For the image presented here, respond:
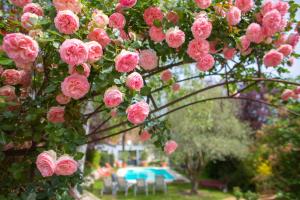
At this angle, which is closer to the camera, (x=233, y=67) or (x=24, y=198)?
(x=24, y=198)

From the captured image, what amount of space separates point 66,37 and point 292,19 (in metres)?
1.80

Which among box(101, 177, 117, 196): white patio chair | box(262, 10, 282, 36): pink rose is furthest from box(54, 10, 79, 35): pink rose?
box(101, 177, 117, 196): white patio chair

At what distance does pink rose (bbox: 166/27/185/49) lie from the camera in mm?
2117

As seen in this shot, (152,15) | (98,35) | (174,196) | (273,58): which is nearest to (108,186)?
(174,196)

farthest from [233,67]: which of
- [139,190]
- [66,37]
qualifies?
[139,190]

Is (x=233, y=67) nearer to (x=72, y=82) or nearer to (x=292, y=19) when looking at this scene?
(x=292, y=19)

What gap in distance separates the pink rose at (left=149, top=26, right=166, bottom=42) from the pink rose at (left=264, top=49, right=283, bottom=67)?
0.72 meters

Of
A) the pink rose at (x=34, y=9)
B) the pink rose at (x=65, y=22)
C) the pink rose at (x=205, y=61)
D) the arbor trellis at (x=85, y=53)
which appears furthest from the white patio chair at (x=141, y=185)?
the pink rose at (x=65, y=22)

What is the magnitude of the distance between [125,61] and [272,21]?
1018mm

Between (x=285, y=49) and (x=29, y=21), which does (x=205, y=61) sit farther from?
(x=29, y=21)

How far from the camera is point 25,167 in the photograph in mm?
2256

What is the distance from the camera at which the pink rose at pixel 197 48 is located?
2141 millimetres

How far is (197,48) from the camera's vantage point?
→ 216 centimetres

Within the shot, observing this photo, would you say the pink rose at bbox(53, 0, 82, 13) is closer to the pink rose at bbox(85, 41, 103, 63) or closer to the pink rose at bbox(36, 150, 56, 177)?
the pink rose at bbox(85, 41, 103, 63)
